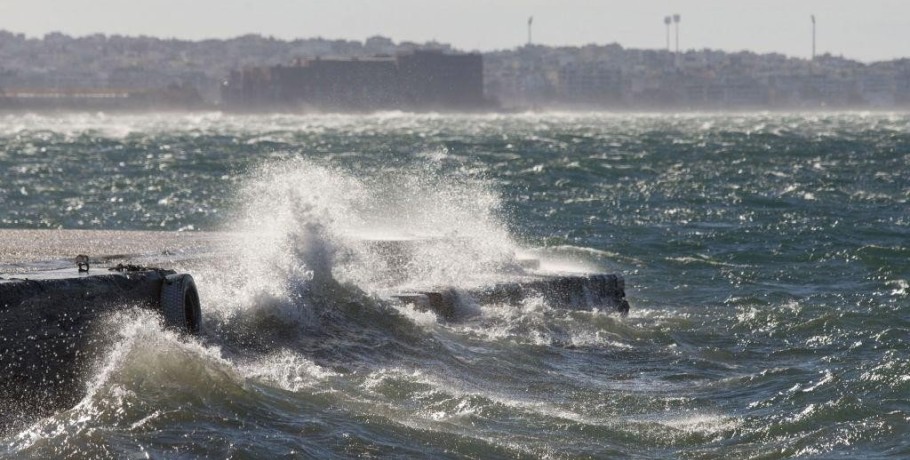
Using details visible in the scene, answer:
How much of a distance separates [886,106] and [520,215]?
17810 cm

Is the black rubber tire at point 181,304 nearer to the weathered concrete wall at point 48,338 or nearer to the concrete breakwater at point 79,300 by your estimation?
the concrete breakwater at point 79,300

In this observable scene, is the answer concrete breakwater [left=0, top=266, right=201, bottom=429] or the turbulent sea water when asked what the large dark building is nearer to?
the turbulent sea water

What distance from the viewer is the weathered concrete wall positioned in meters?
7.16

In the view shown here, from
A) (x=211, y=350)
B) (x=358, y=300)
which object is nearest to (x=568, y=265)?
(x=358, y=300)

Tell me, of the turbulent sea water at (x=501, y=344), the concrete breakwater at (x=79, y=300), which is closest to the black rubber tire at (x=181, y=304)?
the concrete breakwater at (x=79, y=300)

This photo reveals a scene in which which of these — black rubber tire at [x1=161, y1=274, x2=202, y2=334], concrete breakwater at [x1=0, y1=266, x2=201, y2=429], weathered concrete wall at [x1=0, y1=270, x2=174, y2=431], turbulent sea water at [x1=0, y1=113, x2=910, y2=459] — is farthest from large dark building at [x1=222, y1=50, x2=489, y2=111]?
weathered concrete wall at [x1=0, y1=270, x2=174, y2=431]

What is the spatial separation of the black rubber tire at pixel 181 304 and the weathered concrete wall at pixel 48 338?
347 millimetres

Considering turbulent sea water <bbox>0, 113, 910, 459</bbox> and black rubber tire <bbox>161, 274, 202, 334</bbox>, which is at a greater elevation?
black rubber tire <bbox>161, 274, 202, 334</bbox>

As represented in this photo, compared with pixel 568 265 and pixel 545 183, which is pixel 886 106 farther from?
pixel 568 265

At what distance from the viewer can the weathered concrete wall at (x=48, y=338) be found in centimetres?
716

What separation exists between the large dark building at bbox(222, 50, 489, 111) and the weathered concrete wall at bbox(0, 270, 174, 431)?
139 metres

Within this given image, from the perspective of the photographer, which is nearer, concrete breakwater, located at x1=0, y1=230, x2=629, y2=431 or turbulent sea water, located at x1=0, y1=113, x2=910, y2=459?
concrete breakwater, located at x1=0, y1=230, x2=629, y2=431

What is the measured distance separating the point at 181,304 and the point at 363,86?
14257cm

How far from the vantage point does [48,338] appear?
7.52 metres
